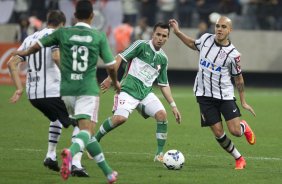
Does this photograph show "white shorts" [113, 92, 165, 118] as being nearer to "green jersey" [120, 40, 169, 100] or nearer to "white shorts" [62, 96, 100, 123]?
"green jersey" [120, 40, 169, 100]

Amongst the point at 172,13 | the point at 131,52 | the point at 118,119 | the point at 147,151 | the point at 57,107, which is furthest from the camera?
the point at 172,13

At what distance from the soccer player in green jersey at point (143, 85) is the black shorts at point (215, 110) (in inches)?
16.1

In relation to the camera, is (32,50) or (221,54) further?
(221,54)

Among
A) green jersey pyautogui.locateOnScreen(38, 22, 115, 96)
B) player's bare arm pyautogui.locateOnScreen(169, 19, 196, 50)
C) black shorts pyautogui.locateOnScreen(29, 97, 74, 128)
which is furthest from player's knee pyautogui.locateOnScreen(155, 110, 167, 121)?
green jersey pyautogui.locateOnScreen(38, 22, 115, 96)

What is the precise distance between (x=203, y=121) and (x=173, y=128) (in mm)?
5406

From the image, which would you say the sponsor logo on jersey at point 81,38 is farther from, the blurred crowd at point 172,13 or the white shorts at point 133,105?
the blurred crowd at point 172,13

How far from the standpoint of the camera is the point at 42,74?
11.4m

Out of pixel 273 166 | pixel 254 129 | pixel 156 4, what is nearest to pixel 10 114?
pixel 254 129

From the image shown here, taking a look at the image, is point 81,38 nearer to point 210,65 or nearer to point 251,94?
point 210,65

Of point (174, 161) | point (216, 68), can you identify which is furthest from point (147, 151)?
point (216, 68)

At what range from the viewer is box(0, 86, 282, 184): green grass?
10.9 meters

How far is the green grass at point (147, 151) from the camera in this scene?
→ 10.9 metres

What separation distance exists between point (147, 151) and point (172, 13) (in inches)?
626

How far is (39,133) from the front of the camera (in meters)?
16.0
